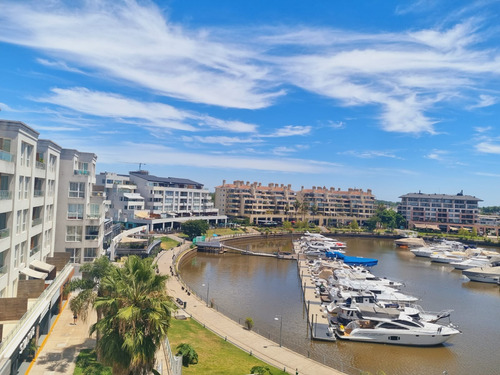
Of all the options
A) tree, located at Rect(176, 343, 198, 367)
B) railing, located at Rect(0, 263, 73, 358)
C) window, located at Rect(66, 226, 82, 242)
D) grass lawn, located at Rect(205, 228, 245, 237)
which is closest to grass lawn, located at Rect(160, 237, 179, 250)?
grass lawn, located at Rect(205, 228, 245, 237)

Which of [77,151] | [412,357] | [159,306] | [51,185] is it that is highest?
[77,151]

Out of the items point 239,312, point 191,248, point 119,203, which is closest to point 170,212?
point 119,203

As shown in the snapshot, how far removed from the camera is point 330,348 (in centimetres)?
4016

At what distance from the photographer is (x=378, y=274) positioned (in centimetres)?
8231

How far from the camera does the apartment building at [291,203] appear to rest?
168m

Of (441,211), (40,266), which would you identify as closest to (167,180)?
(40,266)

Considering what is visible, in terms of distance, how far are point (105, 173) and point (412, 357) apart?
108883mm

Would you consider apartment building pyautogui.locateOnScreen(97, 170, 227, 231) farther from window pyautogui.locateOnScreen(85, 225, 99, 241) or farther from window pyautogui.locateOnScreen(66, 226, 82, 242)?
window pyautogui.locateOnScreen(66, 226, 82, 242)

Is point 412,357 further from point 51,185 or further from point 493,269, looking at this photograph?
point 493,269

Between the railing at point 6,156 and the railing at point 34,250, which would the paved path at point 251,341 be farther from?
the railing at point 6,156

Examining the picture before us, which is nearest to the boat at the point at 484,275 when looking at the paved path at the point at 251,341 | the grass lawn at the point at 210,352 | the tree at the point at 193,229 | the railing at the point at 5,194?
the paved path at the point at 251,341

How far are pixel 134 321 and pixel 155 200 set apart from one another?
11194cm

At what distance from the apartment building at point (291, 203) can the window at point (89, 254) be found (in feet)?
388

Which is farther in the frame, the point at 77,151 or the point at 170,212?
the point at 170,212
